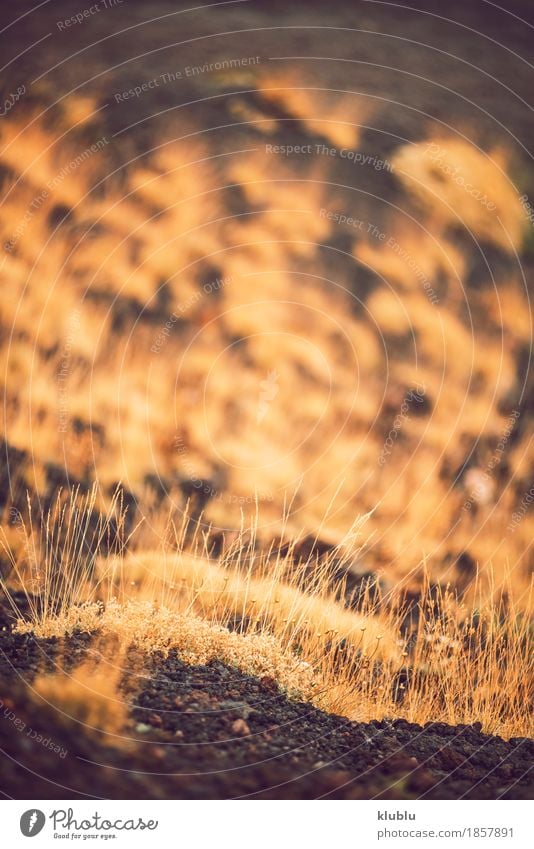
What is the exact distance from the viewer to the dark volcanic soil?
2377mm

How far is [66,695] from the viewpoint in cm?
247

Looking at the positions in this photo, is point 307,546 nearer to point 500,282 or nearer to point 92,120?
point 500,282

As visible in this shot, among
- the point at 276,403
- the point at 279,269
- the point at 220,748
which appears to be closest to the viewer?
the point at 220,748

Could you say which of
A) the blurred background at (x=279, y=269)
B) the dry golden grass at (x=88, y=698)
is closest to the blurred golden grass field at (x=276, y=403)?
the blurred background at (x=279, y=269)

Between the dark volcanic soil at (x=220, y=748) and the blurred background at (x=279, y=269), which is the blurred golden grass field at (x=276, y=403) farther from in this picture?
the dark volcanic soil at (x=220, y=748)

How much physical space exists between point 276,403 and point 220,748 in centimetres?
183

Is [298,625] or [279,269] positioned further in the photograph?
[279,269]
